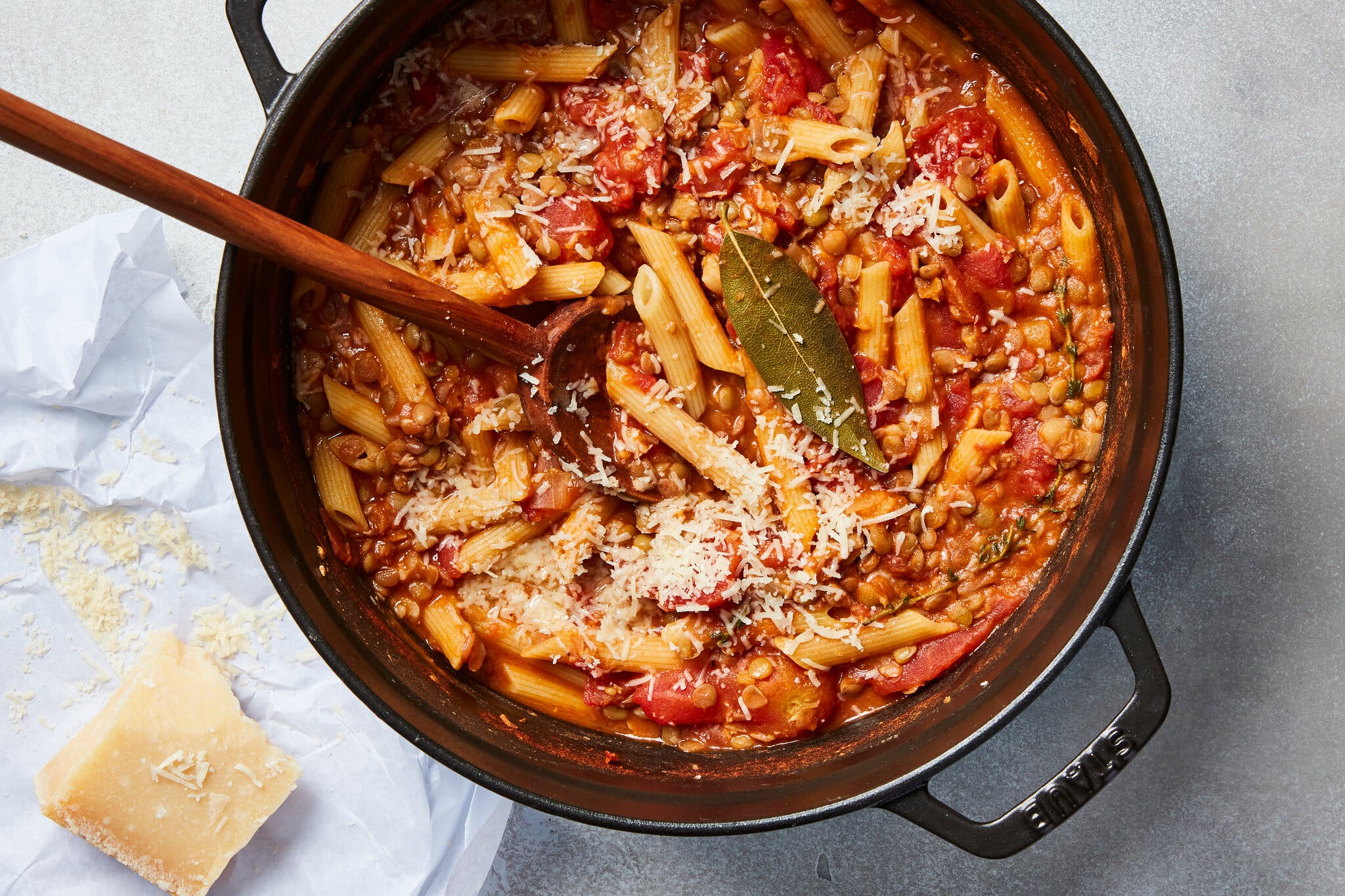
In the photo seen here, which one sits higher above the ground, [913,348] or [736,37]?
[736,37]

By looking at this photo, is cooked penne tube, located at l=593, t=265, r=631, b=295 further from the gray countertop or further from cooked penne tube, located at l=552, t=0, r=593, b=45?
the gray countertop

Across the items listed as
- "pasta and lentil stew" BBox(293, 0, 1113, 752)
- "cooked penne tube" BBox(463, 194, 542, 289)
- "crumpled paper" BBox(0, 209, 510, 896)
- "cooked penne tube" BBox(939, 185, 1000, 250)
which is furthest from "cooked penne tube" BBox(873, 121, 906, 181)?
"crumpled paper" BBox(0, 209, 510, 896)

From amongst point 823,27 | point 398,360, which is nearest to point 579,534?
point 398,360

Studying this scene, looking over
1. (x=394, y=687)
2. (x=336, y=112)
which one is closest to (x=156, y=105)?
(x=336, y=112)

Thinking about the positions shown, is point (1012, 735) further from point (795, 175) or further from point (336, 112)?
point (336, 112)

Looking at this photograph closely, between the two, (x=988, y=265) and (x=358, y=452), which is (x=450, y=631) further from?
(x=988, y=265)

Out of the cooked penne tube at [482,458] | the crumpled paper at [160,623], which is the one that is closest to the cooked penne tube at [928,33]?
the cooked penne tube at [482,458]
